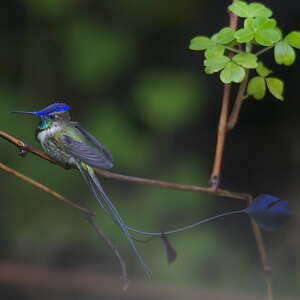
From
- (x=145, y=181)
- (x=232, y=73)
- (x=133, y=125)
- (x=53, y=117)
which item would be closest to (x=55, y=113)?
(x=53, y=117)

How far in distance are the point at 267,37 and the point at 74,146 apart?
1.38 ft

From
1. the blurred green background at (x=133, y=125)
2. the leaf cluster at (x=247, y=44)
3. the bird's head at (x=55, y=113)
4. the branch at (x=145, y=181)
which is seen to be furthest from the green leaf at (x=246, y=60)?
the blurred green background at (x=133, y=125)

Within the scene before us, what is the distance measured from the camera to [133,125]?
8.82 ft

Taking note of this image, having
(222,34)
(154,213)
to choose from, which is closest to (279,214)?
(222,34)

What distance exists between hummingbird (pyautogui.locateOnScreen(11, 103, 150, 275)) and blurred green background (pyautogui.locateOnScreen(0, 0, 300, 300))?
A: 1.26 m

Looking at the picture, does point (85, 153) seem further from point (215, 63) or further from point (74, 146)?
point (215, 63)

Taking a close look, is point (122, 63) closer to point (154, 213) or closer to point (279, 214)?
point (154, 213)

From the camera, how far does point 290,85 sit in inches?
102

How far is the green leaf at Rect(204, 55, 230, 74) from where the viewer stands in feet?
3.66

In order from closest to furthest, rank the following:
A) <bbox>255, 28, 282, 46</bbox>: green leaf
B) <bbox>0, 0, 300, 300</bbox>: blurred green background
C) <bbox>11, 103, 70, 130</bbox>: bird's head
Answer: <bbox>255, 28, 282, 46</bbox>: green leaf → <bbox>11, 103, 70, 130</bbox>: bird's head → <bbox>0, 0, 300, 300</bbox>: blurred green background

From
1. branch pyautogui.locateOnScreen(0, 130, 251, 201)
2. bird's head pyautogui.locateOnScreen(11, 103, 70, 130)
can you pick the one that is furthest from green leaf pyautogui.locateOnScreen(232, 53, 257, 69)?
bird's head pyautogui.locateOnScreen(11, 103, 70, 130)

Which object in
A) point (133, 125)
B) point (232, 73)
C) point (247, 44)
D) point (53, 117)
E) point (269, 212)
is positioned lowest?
point (269, 212)

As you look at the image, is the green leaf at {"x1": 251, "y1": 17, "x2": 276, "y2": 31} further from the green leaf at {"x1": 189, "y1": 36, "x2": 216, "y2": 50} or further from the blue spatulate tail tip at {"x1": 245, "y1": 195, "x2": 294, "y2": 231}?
the blue spatulate tail tip at {"x1": 245, "y1": 195, "x2": 294, "y2": 231}

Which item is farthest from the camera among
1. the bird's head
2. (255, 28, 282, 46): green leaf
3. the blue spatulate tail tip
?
the bird's head
